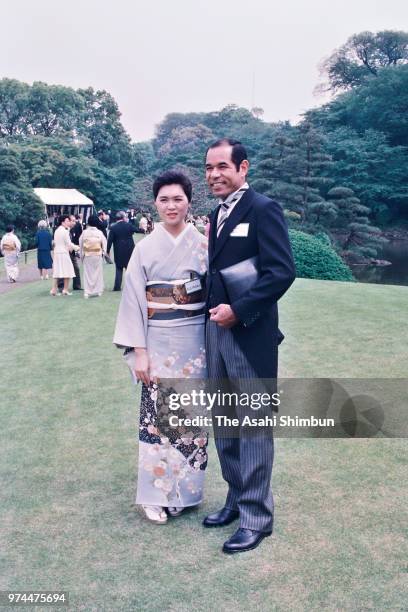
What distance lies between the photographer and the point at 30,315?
31.7ft

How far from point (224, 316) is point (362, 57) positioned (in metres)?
46.9

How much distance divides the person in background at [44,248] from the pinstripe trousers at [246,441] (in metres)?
11.6

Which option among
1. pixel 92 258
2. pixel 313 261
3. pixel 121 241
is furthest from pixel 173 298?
pixel 313 261

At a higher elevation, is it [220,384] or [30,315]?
[220,384]

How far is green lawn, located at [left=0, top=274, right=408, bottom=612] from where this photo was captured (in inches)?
101

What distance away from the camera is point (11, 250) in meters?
13.9

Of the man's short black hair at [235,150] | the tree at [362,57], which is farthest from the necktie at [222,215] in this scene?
the tree at [362,57]

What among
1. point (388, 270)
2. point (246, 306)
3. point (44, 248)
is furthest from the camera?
point (388, 270)

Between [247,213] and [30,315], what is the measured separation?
7.48 meters

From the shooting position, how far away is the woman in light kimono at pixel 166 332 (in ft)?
10.1

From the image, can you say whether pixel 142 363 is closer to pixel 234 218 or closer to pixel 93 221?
pixel 234 218

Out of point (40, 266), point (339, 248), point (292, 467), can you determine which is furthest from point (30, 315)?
point (339, 248)

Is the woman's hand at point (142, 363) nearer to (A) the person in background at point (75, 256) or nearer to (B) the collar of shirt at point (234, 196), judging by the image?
(B) the collar of shirt at point (234, 196)

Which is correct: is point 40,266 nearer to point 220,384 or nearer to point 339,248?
point 220,384
